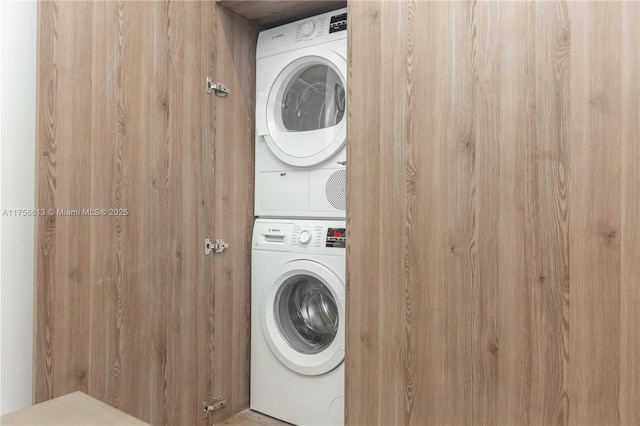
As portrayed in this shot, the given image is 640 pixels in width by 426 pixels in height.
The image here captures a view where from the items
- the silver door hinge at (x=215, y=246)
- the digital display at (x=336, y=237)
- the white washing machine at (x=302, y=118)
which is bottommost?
the silver door hinge at (x=215, y=246)

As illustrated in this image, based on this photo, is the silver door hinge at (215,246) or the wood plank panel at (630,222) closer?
the wood plank panel at (630,222)

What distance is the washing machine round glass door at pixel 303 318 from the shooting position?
6.88 ft

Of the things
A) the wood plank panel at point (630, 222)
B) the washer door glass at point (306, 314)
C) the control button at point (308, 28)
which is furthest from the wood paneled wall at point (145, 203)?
the wood plank panel at point (630, 222)

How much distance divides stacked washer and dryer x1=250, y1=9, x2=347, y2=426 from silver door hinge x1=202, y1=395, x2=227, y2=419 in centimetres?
20

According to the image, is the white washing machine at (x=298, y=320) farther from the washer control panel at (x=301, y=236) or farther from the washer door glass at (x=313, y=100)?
the washer door glass at (x=313, y=100)

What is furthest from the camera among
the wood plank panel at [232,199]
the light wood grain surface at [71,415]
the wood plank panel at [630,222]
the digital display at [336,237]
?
the wood plank panel at [232,199]

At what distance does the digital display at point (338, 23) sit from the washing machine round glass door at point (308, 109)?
11 centimetres

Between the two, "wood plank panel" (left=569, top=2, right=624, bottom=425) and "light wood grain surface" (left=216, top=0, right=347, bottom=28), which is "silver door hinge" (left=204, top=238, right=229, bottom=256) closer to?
"light wood grain surface" (left=216, top=0, right=347, bottom=28)

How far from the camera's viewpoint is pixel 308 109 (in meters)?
2.29

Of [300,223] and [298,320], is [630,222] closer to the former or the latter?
[300,223]

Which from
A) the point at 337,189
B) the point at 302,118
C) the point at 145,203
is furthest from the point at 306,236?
the point at 145,203

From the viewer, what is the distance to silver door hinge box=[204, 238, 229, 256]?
6.91 ft

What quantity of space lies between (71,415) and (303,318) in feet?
4.68

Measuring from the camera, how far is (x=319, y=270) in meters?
2.09
